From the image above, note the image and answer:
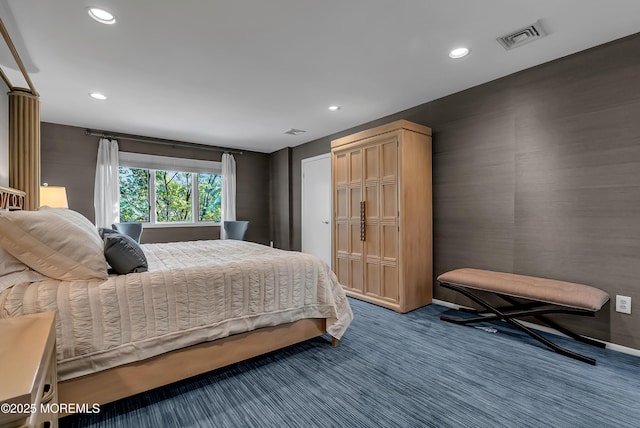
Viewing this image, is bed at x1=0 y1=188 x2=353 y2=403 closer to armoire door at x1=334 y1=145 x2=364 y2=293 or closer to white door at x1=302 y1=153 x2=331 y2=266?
armoire door at x1=334 y1=145 x2=364 y2=293

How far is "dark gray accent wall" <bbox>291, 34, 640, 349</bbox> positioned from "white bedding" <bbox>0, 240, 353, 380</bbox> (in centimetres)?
182

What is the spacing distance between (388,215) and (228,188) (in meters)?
3.58

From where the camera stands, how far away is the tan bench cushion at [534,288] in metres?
2.12

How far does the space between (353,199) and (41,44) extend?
129 inches

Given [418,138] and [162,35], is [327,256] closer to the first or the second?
[418,138]

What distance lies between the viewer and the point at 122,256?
5.95ft

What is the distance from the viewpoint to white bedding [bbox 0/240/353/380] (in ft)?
4.88

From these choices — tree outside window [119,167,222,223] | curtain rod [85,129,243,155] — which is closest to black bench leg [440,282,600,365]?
tree outside window [119,167,222,223]

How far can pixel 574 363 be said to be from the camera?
2.18 metres

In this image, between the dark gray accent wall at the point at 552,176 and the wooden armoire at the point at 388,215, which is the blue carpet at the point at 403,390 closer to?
the dark gray accent wall at the point at 552,176

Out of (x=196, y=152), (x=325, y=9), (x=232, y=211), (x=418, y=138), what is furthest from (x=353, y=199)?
(x=196, y=152)

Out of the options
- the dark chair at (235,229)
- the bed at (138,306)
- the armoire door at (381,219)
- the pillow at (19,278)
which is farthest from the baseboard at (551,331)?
the pillow at (19,278)

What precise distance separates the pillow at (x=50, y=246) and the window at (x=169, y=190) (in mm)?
3816

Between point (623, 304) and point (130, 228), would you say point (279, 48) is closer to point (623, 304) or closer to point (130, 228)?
point (623, 304)
